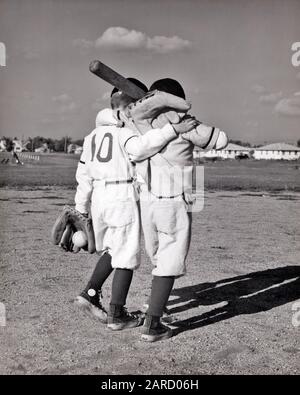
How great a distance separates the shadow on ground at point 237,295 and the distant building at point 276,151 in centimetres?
5745

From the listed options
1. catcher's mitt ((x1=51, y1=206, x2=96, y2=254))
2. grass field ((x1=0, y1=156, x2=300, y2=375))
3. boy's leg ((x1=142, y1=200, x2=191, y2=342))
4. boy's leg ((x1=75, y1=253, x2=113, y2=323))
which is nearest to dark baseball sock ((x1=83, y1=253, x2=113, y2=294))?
boy's leg ((x1=75, y1=253, x2=113, y2=323))

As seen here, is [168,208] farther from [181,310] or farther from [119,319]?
[181,310]

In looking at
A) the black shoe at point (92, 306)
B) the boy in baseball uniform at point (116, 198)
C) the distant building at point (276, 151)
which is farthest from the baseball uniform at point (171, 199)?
the distant building at point (276, 151)

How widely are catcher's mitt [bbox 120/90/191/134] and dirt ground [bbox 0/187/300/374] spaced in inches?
61.6

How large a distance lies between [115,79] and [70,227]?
1.44m

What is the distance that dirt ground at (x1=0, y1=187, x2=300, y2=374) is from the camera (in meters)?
3.69

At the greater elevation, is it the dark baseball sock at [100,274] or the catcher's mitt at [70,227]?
the catcher's mitt at [70,227]

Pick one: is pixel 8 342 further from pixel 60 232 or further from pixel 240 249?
pixel 240 249

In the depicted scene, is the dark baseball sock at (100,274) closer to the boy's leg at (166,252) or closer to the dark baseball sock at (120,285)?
the dark baseball sock at (120,285)

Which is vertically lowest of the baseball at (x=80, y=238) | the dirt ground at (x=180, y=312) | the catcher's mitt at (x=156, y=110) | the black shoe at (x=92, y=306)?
the dirt ground at (x=180, y=312)

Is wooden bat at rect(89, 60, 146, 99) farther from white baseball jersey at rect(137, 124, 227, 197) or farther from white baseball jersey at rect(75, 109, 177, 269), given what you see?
white baseball jersey at rect(137, 124, 227, 197)

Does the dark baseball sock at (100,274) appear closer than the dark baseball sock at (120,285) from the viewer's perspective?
No

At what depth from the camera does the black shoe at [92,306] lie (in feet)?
14.6

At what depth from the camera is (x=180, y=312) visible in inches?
189
